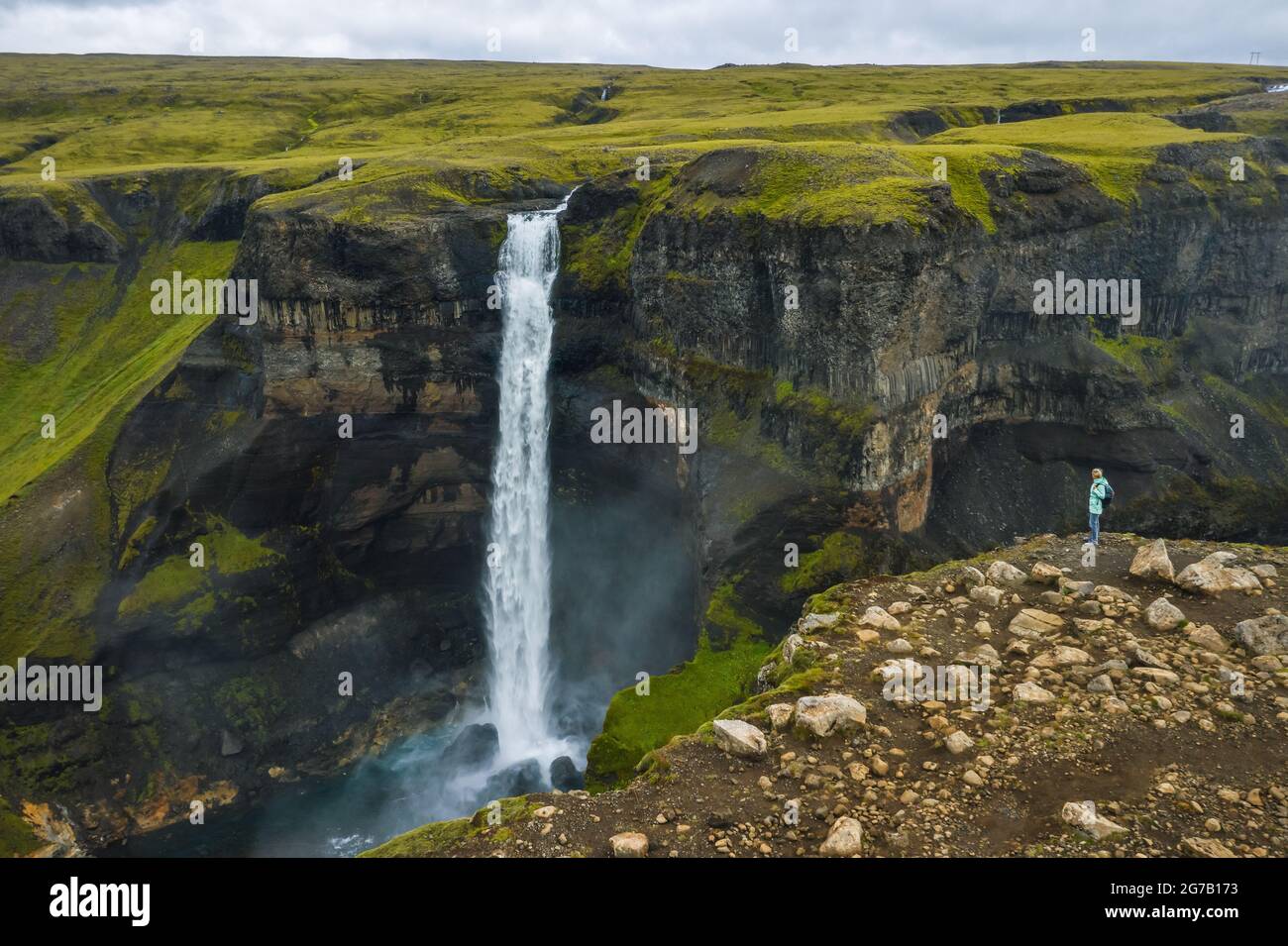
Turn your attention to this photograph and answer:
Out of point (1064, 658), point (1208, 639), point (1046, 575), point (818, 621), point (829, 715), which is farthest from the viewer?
point (1046, 575)

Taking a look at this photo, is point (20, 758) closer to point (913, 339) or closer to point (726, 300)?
point (726, 300)

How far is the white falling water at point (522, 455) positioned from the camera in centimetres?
4712

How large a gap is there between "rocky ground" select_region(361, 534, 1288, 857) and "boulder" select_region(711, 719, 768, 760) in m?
0.04

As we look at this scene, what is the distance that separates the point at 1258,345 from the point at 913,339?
2968 cm

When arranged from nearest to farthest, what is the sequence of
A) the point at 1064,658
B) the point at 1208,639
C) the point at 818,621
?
the point at 1064,658, the point at 1208,639, the point at 818,621

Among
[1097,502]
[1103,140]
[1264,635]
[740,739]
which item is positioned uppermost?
[1103,140]

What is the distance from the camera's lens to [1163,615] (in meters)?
18.1

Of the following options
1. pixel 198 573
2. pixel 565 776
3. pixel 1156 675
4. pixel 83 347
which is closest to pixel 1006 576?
pixel 1156 675

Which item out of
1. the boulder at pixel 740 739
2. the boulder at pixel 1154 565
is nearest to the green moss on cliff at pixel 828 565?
the boulder at pixel 1154 565

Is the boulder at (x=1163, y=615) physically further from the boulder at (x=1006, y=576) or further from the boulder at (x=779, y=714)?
the boulder at (x=779, y=714)

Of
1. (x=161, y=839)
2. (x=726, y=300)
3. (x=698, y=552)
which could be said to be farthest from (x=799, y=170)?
(x=161, y=839)

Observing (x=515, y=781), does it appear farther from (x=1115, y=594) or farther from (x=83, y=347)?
(x=83, y=347)

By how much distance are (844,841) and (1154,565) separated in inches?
476

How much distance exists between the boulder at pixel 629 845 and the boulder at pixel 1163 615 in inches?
460
